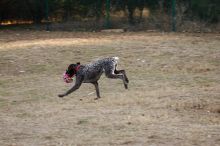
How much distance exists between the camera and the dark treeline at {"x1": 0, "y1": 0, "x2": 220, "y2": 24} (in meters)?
25.0

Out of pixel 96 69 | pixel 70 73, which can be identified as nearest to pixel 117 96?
pixel 96 69

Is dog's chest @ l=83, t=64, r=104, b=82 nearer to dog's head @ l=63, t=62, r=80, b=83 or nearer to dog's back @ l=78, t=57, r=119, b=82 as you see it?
dog's back @ l=78, t=57, r=119, b=82

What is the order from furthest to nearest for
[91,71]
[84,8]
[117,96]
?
→ [84,8], [117,96], [91,71]

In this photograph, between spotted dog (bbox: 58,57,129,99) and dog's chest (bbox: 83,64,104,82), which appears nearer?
spotted dog (bbox: 58,57,129,99)

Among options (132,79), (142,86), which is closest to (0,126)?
(142,86)

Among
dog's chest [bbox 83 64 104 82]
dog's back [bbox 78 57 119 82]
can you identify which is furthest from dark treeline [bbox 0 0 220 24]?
dog's chest [bbox 83 64 104 82]

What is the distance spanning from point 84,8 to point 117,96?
15.8m

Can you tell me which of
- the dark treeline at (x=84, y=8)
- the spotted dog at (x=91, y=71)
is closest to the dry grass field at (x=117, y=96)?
the spotted dog at (x=91, y=71)

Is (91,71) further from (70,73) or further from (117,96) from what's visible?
(117,96)

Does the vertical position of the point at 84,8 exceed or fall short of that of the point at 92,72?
it falls short

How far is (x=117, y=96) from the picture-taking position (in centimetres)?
1155

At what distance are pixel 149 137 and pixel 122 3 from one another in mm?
18614

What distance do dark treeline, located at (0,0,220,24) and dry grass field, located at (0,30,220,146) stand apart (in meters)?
3.89

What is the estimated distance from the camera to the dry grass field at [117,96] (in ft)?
27.1
